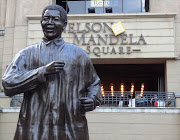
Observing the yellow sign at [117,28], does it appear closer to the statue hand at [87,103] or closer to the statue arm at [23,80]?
the statue hand at [87,103]

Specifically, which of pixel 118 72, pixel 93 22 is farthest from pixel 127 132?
pixel 118 72

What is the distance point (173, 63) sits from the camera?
1977 cm

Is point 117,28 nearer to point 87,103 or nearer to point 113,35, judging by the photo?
point 113,35

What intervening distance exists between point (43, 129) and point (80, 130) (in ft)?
1.37

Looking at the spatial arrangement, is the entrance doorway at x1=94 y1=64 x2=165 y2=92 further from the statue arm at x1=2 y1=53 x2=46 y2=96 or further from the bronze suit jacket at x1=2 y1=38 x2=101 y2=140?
the statue arm at x1=2 y1=53 x2=46 y2=96

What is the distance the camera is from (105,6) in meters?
21.9

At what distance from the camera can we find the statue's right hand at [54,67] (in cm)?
359

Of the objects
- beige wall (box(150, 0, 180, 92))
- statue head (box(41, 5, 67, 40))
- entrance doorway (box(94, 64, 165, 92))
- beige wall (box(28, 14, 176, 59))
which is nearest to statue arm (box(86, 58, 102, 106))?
statue head (box(41, 5, 67, 40))

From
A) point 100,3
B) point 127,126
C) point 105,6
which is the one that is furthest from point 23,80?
point 100,3

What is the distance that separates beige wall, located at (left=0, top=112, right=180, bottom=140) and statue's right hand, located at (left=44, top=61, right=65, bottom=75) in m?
13.1

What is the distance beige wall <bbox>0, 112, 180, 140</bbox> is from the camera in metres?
16.2

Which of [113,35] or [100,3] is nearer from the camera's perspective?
[113,35]

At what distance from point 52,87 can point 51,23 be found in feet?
2.47

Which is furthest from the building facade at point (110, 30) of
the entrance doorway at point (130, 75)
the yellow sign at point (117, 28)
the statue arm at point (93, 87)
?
the statue arm at point (93, 87)
